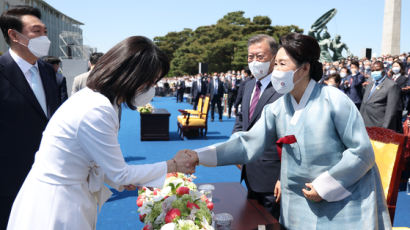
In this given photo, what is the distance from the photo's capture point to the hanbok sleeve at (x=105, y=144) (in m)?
1.16

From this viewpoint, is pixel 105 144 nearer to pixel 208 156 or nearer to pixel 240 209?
pixel 208 156

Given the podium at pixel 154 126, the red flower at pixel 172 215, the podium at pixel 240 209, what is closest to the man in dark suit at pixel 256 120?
the podium at pixel 240 209

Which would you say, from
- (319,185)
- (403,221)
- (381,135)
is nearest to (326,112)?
(319,185)

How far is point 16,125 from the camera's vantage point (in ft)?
6.68

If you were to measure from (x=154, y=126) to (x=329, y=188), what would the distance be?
6.74 m

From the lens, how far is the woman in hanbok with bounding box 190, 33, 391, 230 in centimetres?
141

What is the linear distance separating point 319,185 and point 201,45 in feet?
127

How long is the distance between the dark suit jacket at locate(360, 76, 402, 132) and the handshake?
3779mm

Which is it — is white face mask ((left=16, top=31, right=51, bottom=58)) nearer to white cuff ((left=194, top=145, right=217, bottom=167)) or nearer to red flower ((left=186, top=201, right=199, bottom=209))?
white cuff ((left=194, top=145, right=217, bottom=167))

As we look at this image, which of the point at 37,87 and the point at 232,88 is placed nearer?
the point at 37,87

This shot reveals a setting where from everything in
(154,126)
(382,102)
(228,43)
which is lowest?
(154,126)

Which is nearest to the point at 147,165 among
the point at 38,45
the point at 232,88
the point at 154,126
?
the point at 38,45

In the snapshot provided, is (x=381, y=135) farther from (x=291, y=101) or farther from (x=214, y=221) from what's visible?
(x=214, y=221)

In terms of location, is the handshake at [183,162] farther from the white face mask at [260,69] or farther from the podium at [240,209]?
the white face mask at [260,69]
